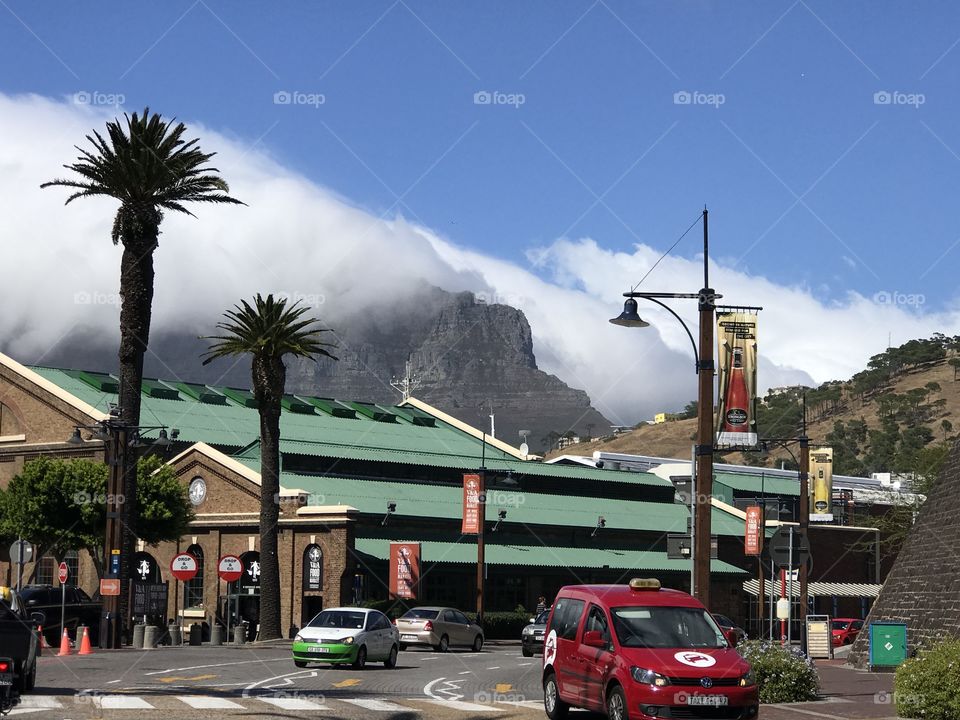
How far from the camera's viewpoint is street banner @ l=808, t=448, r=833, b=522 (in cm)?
8188

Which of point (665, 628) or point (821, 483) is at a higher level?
point (821, 483)

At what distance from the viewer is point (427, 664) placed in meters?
38.2

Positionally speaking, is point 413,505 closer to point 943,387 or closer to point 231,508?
point 231,508

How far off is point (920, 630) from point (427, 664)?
13.2m

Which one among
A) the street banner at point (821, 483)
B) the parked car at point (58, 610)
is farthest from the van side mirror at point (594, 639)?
the street banner at point (821, 483)

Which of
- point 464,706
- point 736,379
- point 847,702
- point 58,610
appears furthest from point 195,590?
point 847,702

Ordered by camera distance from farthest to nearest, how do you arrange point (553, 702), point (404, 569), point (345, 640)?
point (404, 569)
point (345, 640)
point (553, 702)

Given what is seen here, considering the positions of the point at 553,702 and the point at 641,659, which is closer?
the point at 641,659

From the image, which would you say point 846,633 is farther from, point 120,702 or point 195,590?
point 120,702

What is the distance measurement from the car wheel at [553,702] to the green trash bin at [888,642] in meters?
13.0

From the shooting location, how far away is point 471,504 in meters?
63.3

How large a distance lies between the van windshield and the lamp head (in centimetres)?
687

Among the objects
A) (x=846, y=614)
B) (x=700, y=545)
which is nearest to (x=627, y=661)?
(x=700, y=545)

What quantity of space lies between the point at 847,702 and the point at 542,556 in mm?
44733
